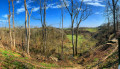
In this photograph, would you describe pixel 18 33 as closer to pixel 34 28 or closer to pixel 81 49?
pixel 34 28

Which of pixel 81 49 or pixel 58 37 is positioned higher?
pixel 58 37

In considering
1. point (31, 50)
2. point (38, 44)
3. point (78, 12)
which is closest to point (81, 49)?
point (78, 12)

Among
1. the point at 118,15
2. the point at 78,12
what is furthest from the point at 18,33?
the point at 118,15

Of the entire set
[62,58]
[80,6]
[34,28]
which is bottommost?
[62,58]

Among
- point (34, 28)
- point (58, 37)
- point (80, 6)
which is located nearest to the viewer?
point (80, 6)

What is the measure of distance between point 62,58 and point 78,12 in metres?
9.01

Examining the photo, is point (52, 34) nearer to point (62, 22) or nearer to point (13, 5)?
point (62, 22)

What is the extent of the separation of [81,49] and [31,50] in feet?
35.5

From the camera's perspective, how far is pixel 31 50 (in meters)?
19.2

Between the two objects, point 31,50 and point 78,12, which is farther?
point 31,50

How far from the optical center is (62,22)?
747 inches

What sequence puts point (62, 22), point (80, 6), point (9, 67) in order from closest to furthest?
point (9, 67) < point (80, 6) < point (62, 22)

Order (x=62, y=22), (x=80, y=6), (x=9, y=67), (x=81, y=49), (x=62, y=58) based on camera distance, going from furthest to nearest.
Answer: (x=81, y=49)
(x=62, y=22)
(x=80, y=6)
(x=62, y=58)
(x=9, y=67)

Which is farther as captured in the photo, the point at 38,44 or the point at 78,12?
the point at 38,44
